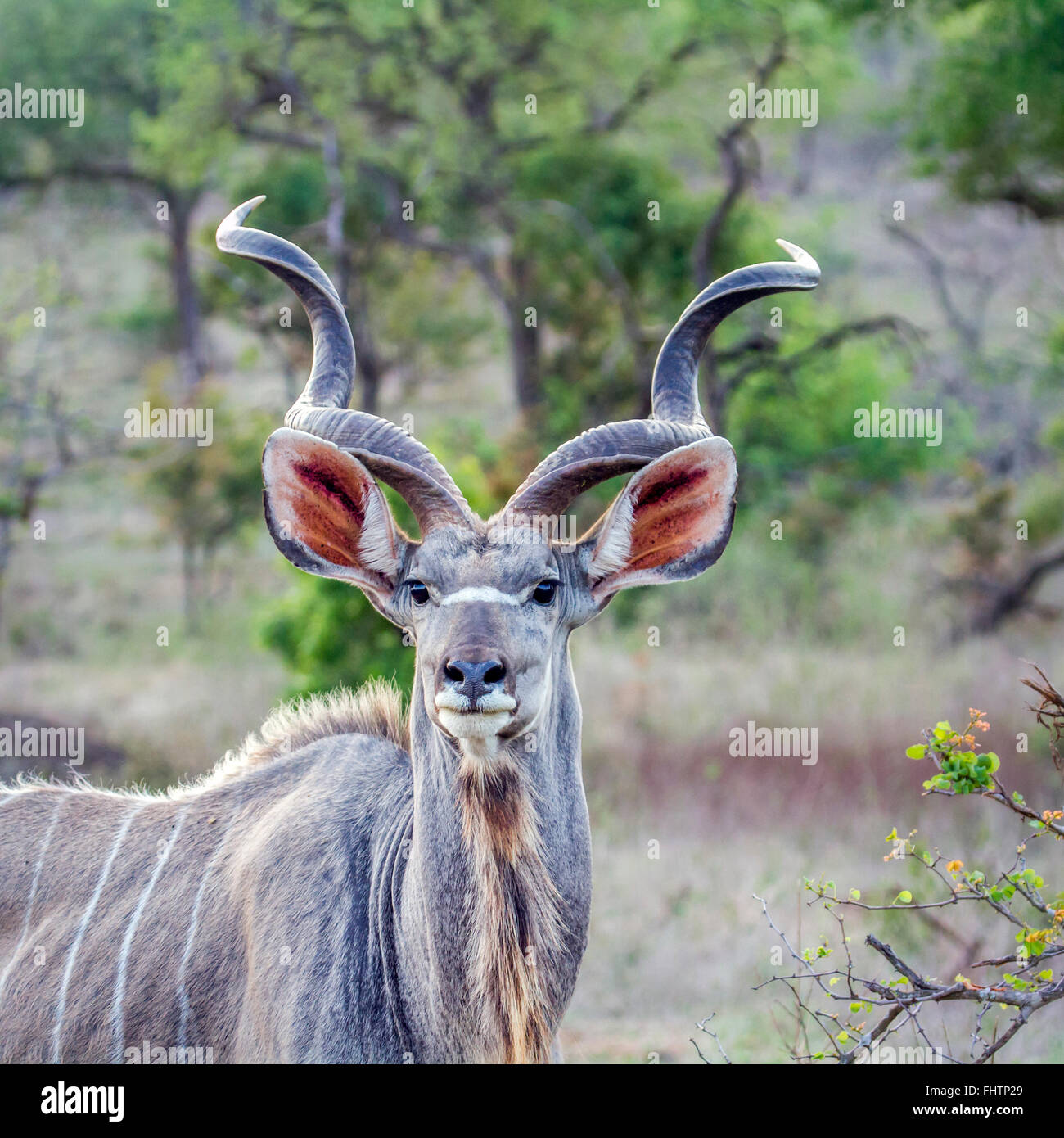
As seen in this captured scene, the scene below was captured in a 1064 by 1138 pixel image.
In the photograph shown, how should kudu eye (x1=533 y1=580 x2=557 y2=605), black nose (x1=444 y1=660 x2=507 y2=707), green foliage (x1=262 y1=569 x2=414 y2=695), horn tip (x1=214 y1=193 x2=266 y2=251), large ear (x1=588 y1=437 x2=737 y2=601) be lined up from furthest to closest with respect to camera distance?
green foliage (x1=262 y1=569 x2=414 y2=695) < horn tip (x1=214 y1=193 x2=266 y2=251) < large ear (x1=588 y1=437 x2=737 y2=601) < kudu eye (x1=533 y1=580 x2=557 y2=605) < black nose (x1=444 y1=660 x2=507 y2=707)

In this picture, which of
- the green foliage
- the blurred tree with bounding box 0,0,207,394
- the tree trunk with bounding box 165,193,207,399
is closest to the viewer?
the green foliage

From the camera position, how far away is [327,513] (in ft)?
13.4

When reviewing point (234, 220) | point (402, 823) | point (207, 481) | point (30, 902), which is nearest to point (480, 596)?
point (402, 823)

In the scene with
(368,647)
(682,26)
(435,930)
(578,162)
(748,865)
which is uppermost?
(682,26)

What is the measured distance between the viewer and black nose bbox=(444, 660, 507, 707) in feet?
11.5

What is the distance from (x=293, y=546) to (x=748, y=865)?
17.7ft

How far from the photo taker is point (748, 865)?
28.5 ft

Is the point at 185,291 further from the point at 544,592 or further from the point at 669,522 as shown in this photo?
the point at 544,592

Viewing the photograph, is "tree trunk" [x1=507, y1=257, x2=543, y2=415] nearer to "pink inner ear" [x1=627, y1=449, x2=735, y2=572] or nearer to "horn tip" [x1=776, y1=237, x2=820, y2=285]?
"horn tip" [x1=776, y1=237, x2=820, y2=285]

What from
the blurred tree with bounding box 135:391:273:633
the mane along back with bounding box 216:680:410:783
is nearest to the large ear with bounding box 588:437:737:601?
the mane along back with bounding box 216:680:410:783

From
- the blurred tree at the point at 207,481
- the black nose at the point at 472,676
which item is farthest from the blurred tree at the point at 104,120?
the black nose at the point at 472,676

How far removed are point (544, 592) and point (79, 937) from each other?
1876mm

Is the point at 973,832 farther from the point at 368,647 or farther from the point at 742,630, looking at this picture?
the point at 742,630
